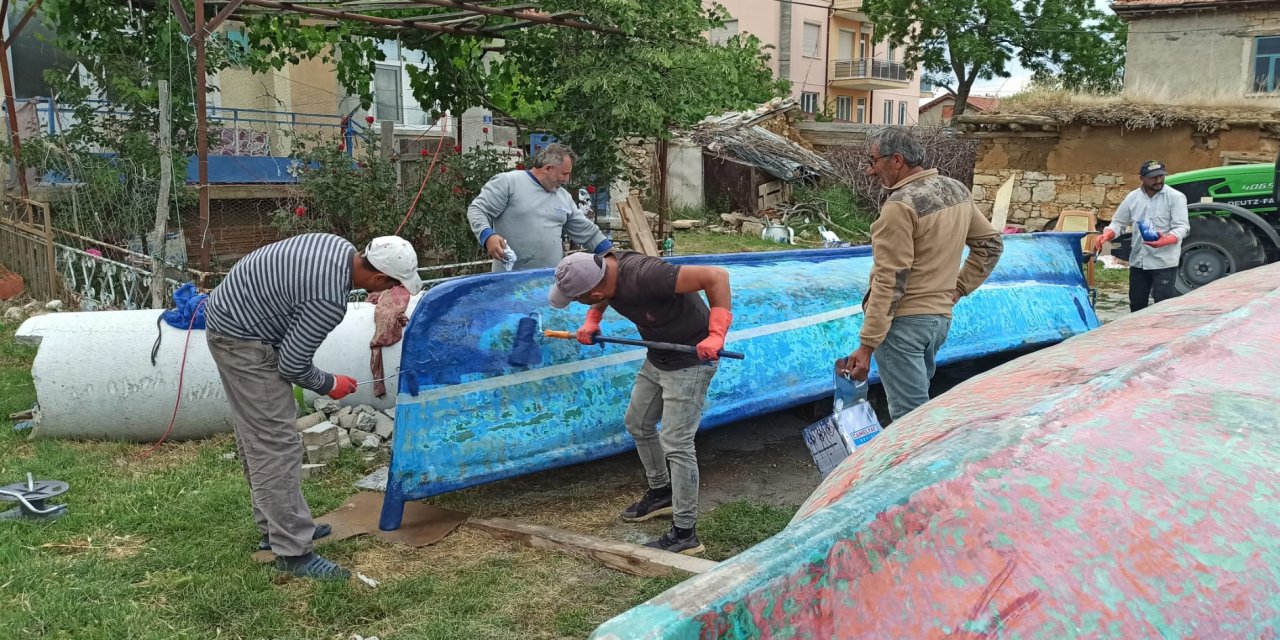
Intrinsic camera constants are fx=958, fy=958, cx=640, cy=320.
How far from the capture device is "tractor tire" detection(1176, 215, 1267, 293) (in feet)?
31.1

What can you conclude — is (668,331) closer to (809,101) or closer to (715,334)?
(715,334)

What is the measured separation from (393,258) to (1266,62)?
69.2 feet

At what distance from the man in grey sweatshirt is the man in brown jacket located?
2.02 metres

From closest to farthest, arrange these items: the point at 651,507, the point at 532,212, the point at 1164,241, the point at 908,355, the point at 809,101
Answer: the point at 908,355, the point at 651,507, the point at 532,212, the point at 1164,241, the point at 809,101

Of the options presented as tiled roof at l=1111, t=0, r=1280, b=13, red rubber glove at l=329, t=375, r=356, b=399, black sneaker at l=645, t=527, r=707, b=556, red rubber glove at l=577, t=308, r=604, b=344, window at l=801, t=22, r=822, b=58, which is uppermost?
window at l=801, t=22, r=822, b=58

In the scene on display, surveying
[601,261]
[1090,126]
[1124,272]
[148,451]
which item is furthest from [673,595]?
[1090,126]

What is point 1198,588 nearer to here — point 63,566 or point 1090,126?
point 63,566

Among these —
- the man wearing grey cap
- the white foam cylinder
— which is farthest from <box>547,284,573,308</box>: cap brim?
the white foam cylinder

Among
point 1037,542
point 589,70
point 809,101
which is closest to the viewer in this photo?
point 1037,542

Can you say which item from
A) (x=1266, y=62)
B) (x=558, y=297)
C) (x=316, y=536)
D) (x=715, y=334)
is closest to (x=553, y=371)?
(x=558, y=297)

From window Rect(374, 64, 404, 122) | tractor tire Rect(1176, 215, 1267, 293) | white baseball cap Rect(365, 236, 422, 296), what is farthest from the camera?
window Rect(374, 64, 404, 122)

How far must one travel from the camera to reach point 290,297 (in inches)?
140

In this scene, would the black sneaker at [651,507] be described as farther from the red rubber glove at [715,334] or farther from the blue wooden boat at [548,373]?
the red rubber glove at [715,334]

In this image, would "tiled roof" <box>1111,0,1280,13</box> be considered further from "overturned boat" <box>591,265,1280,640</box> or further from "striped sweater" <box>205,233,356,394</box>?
"striped sweater" <box>205,233,356,394</box>
